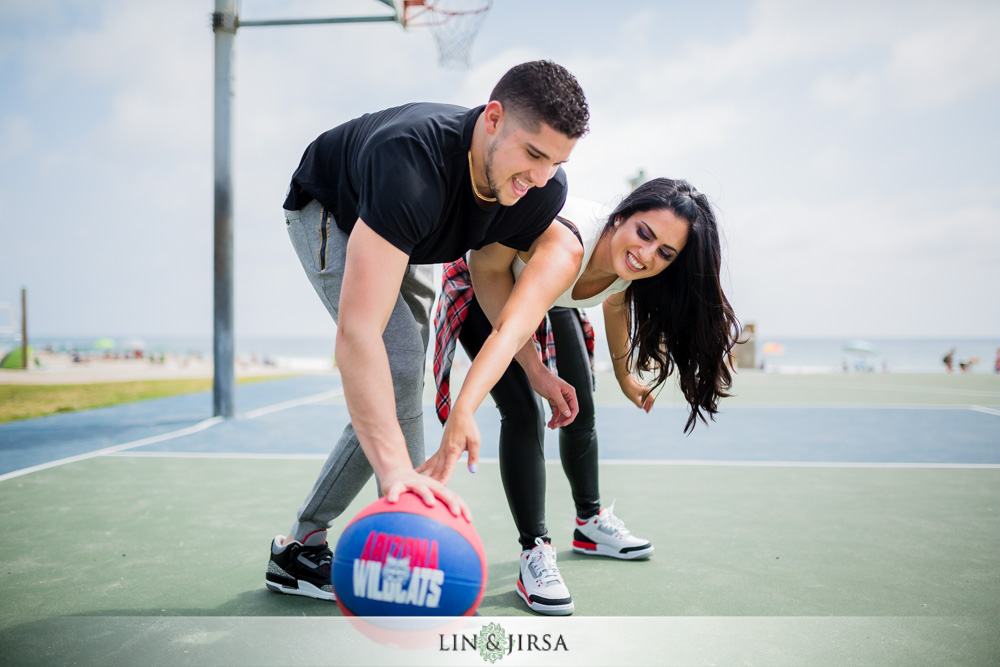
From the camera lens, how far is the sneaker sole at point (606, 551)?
9.29ft

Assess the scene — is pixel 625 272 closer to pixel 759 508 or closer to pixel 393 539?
pixel 393 539

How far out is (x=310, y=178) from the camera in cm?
217

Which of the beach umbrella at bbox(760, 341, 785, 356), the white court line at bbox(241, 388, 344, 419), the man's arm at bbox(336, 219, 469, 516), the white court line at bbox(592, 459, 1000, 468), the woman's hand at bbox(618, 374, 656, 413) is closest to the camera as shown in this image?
the man's arm at bbox(336, 219, 469, 516)

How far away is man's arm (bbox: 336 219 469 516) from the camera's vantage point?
164cm

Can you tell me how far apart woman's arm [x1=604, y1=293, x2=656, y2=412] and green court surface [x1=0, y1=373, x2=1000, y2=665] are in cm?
69

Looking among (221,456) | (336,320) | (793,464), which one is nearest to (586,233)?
(336,320)

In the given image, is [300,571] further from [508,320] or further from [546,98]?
[546,98]

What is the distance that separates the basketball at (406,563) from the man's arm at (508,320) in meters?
0.22

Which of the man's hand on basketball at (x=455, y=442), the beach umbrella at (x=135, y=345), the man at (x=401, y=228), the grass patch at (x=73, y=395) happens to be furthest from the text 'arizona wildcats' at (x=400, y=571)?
the beach umbrella at (x=135, y=345)

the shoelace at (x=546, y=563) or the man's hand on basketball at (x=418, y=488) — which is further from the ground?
the man's hand on basketball at (x=418, y=488)

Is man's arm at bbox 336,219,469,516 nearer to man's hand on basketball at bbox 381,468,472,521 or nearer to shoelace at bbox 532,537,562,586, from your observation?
man's hand on basketball at bbox 381,468,472,521

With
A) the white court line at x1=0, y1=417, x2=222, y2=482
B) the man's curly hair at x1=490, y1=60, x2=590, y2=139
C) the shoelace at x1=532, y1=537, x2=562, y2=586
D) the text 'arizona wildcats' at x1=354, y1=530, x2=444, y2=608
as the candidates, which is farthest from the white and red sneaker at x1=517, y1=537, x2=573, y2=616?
the white court line at x1=0, y1=417, x2=222, y2=482

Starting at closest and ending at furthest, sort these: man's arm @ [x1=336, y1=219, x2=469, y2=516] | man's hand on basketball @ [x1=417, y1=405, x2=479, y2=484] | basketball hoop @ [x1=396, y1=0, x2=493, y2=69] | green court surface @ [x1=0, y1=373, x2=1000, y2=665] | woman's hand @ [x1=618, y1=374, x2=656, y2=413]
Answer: man's arm @ [x1=336, y1=219, x2=469, y2=516]
man's hand on basketball @ [x1=417, y1=405, x2=479, y2=484]
green court surface @ [x1=0, y1=373, x2=1000, y2=665]
woman's hand @ [x1=618, y1=374, x2=656, y2=413]
basketball hoop @ [x1=396, y1=0, x2=493, y2=69]

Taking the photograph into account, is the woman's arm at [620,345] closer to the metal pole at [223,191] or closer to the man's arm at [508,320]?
the man's arm at [508,320]
